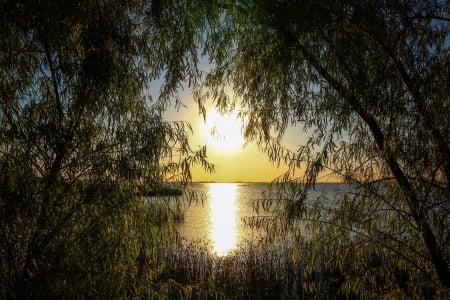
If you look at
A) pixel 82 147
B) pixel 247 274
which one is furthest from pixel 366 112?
pixel 247 274

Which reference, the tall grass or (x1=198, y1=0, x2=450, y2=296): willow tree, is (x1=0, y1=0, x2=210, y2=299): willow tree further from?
the tall grass

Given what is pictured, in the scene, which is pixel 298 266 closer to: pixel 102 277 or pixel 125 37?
pixel 102 277

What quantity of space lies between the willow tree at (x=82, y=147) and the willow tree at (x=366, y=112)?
84cm

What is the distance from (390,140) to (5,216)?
2.66 m

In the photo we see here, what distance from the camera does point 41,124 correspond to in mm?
2986

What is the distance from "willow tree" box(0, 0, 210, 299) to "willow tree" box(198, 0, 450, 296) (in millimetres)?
844

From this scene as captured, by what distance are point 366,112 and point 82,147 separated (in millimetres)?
2129

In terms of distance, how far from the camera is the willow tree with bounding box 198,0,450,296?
2.87 metres

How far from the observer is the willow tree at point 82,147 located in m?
2.86

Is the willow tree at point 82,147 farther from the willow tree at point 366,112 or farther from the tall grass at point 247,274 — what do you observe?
the tall grass at point 247,274

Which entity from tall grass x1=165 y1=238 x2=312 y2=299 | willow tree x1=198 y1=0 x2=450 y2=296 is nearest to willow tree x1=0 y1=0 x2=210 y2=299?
willow tree x1=198 y1=0 x2=450 y2=296

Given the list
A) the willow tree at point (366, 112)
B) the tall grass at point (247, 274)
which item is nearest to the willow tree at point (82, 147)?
the willow tree at point (366, 112)

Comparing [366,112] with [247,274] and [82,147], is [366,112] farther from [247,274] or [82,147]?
[247,274]

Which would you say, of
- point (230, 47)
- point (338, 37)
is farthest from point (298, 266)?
point (338, 37)
